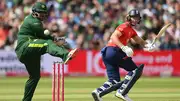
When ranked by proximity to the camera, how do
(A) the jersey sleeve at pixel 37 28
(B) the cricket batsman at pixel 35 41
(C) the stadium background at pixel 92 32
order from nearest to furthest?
(B) the cricket batsman at pixel 35 41
(A) the jersey sleeve at pixel 37 28
(C) the stadium background at pixel 92 32

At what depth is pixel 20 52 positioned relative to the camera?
41.4 ft

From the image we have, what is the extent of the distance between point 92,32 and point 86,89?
25.2 feet

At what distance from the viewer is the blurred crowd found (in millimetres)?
26688

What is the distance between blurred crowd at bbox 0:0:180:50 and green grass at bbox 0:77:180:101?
2.46 meters

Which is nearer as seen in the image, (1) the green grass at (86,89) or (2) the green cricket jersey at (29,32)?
(2) the green cricket jersey at (29,32)

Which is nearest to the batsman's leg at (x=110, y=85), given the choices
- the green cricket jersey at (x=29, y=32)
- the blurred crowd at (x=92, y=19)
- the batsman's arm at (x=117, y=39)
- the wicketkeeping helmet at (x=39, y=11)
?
the batsman's arm at (x=117, y=39)

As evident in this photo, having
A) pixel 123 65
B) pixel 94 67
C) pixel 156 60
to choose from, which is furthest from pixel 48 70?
pixel 123 65

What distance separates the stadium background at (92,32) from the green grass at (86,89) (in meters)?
0.14

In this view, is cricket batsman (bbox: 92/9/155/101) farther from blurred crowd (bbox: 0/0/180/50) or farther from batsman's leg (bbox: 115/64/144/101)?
blurred crowd (bbox: 0/0/180/50)

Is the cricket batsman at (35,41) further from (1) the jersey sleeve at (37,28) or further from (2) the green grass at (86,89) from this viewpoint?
(2) the green grass at (86,89)

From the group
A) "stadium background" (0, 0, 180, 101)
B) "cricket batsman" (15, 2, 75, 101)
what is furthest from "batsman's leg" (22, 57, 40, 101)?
"stadium background" (0, 0, 180, 101)

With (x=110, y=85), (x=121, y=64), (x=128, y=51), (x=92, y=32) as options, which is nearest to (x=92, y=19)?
(x=92, y=32)

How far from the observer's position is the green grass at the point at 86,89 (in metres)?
16.4

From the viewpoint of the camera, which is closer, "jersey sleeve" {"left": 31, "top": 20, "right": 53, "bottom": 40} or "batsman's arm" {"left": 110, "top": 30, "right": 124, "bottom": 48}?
"jersey sleeve" {"left": 31, "top": 20, "right": 53, "bottom": 40}
